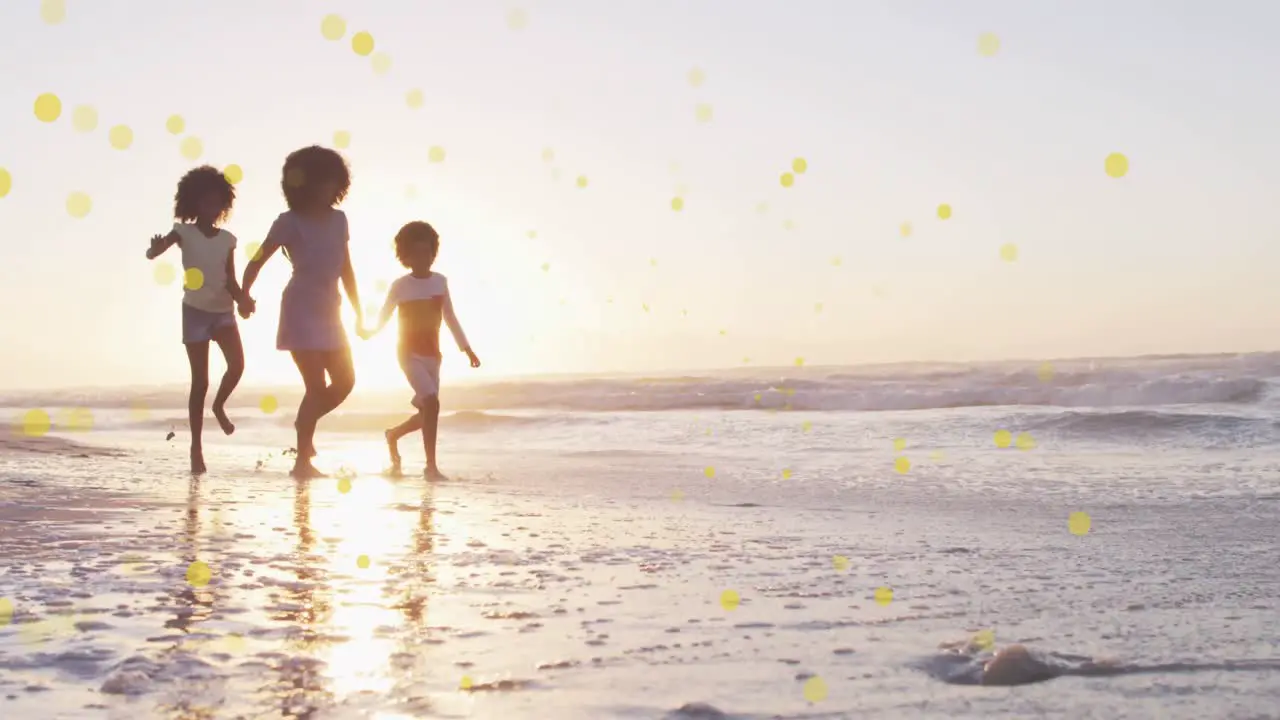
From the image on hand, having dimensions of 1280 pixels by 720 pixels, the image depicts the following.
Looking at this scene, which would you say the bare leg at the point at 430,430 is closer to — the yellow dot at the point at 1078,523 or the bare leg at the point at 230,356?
the bare leg at the point at 230,356

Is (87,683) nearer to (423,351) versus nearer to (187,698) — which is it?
(187,698)

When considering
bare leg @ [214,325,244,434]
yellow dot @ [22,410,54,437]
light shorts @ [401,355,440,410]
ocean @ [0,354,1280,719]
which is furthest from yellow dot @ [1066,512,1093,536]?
yellow dot @ [22,410,54,437]

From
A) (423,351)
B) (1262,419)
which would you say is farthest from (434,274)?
(1262,419)

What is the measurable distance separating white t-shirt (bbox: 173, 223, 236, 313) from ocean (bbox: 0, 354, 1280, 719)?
41.5 inches

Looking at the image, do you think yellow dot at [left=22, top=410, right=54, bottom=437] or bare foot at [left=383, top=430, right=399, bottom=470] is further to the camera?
yellow dot at [left=22, top=410, right=54, bottom=437]

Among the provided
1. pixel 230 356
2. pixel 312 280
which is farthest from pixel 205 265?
pixel 312 280

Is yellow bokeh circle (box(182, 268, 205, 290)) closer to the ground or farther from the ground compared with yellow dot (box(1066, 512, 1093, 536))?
farther from the ground

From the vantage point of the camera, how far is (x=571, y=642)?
2221 mm

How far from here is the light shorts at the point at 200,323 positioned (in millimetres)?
6953

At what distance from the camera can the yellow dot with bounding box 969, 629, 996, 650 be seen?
218 cm

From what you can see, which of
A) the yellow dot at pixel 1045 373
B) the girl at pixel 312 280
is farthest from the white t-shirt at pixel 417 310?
the yellow dot at pixel 1045 373

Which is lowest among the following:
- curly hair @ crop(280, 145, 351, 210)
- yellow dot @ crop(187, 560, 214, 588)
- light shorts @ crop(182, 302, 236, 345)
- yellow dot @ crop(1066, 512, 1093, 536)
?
yellow dot @ crop(1066, 512, 1093, 536)

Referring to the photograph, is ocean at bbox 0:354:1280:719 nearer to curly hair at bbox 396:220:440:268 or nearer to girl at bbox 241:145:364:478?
girl at bbox 241:145:364:478

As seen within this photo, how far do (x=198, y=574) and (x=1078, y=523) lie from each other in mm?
3287
